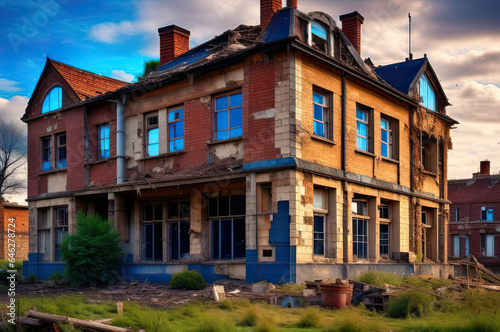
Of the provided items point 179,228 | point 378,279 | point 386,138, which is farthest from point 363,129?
point 179,228

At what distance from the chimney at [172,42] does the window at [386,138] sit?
1016 cm

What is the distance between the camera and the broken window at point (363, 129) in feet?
Result: 73.9

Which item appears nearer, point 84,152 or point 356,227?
point 356,227

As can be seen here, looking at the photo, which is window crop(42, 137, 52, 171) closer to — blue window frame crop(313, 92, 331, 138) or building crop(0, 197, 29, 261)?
blue window frame crop(313, 92, 331, 138)

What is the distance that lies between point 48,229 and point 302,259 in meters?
14.4

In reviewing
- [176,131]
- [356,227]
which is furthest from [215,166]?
[356,227]

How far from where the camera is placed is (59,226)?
26516mm

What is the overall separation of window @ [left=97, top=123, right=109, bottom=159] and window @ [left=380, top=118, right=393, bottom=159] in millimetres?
11587

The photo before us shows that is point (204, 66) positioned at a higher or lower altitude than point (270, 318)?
higher

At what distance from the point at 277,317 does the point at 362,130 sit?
453 inches

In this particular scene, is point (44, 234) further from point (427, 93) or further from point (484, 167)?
point (484, 167)

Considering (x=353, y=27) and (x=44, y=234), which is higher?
(x=353, y=27)

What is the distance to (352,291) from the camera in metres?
15.7

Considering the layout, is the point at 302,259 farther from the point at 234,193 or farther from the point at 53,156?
the point at 53,156
